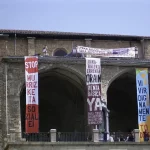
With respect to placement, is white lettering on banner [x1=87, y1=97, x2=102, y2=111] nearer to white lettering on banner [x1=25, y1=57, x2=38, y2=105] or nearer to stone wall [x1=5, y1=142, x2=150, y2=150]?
A: stone wall [x1=5, y1=142, x2=150, y2=150]

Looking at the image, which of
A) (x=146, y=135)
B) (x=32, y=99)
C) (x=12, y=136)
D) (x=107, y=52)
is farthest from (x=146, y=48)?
(x=12, y=136)

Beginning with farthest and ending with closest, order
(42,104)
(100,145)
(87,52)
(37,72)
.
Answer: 1. (42,104)
2. (87,52)
3. (37,72)
4. (100,145)

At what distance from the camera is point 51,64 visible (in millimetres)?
41344

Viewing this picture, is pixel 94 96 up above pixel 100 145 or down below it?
above

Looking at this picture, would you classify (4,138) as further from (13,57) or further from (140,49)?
(140,49)

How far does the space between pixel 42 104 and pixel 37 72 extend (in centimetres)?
747

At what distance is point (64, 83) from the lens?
4509 centimetres

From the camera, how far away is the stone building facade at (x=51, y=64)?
3991 cm

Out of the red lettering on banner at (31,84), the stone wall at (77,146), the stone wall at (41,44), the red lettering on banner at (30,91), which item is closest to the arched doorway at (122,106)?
the stone wall at (41,44)

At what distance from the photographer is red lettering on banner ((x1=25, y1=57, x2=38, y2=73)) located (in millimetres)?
40000

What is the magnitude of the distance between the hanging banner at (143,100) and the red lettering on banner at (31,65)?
7258mm

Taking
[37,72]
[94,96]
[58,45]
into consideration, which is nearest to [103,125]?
[94,96]

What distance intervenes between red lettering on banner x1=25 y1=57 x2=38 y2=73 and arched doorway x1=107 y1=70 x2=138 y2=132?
8321 millimetres

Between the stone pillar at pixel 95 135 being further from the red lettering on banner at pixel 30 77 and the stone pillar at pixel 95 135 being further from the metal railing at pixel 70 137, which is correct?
the red lettering on banner at pixel 30 77
